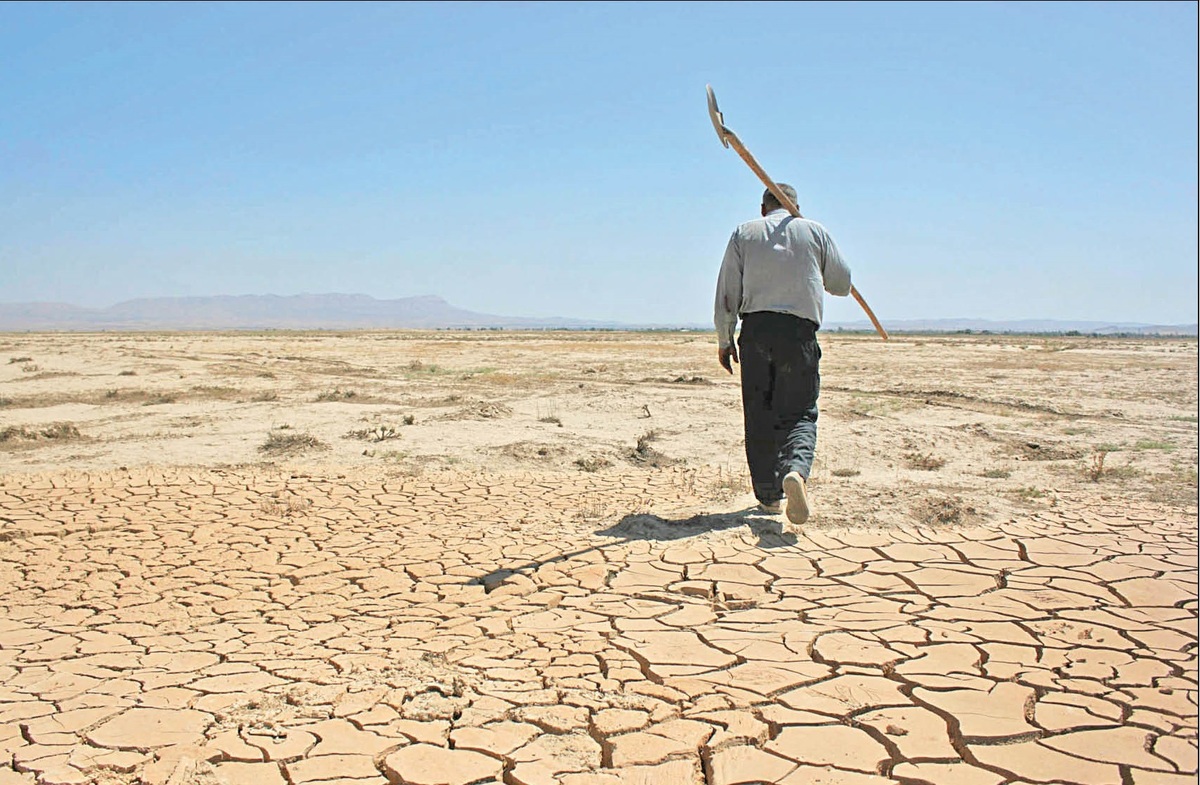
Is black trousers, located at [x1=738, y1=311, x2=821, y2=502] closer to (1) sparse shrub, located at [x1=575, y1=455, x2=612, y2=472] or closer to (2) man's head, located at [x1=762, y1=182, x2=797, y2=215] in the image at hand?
(2) man's head, located at [x1=762, y1=182, x2=797, y2=215]

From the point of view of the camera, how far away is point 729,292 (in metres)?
4.73

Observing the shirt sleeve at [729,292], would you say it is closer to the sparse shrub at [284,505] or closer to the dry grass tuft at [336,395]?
the sparse shrub at [284,505]

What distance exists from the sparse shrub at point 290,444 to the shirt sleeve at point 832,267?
4869mm

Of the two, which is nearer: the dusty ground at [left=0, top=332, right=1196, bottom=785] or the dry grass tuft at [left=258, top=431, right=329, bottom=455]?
the dusty ground at [left=0, top=332, right=1196, bottom=785]

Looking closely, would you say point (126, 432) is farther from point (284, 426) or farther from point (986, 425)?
point (986, 425)

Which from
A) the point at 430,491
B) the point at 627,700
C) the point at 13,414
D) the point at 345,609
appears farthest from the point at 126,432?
the point at 627,700

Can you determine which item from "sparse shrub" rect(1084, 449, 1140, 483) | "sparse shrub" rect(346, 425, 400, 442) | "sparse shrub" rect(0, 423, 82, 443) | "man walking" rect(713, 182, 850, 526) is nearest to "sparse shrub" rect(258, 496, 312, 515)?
"sparse shrub" rect(346, 425, 400, 442)

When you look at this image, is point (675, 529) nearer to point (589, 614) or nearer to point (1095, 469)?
point (589, 614)

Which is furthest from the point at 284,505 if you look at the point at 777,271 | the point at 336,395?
the point at 336,395

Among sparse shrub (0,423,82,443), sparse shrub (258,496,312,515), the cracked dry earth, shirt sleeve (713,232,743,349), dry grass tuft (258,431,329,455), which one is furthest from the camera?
sparse shrub (0,423,82,443)

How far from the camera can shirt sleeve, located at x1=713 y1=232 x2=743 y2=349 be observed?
4695 mm

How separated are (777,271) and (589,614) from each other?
2127mm

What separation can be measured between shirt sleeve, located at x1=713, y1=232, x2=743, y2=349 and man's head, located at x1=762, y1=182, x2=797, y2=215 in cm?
29

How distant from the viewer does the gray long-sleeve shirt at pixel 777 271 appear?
457 cm
